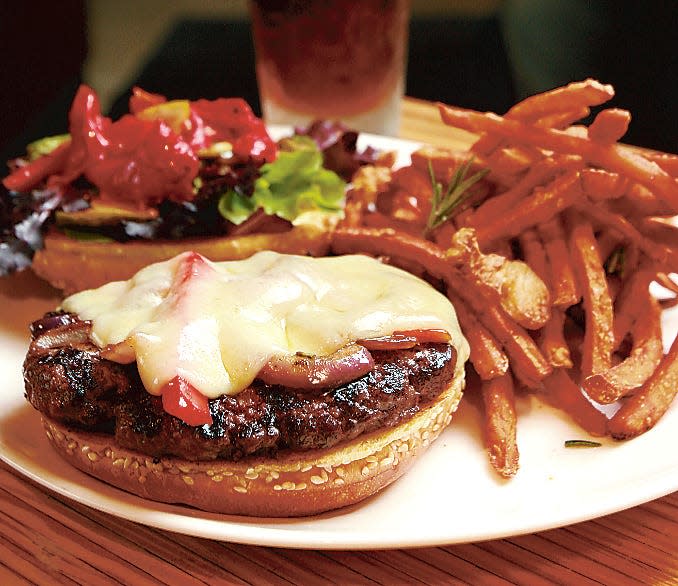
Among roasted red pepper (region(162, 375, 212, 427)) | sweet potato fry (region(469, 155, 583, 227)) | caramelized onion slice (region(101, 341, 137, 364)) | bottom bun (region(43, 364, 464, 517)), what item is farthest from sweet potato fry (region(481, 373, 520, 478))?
caramelized onion slice (region(101, 341, 137, 364))

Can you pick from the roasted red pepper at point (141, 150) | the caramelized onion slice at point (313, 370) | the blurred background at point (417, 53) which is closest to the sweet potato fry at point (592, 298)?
the caramelized onion slice at point (313, 370)

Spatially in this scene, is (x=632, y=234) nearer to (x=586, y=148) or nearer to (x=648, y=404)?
(x=586, y=148)

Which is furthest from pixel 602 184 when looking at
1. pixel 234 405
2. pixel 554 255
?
pixel 234 405

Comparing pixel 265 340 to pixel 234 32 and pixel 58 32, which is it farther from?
pixel 58 32

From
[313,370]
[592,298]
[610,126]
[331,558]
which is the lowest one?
[331,558]

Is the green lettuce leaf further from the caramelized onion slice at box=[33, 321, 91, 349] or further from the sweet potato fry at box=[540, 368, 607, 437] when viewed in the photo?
the sweet potato fry at box=[540, 368, 607, 437]

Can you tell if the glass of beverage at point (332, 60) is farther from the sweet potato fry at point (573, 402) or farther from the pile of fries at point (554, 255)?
the sweet potato fry at point (573, 402)
